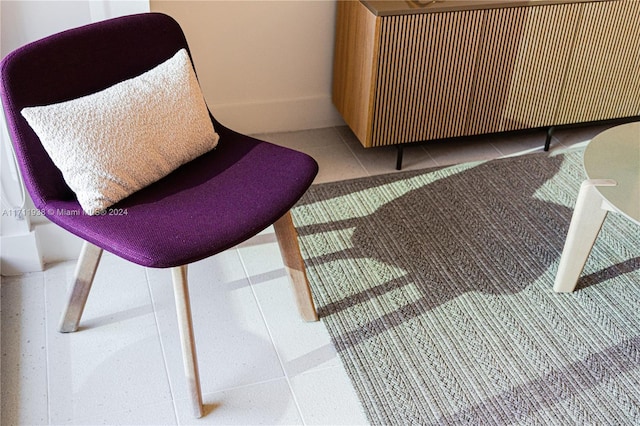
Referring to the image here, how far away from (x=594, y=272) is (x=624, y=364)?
35 centimetres

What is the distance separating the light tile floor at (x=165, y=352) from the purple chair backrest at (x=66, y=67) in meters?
0.40

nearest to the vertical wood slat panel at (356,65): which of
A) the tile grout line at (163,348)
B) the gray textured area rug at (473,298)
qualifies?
the gray textured area rug at (473,298)

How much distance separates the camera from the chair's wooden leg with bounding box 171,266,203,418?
5.13 ft

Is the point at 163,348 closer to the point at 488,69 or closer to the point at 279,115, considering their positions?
the point at 279,115

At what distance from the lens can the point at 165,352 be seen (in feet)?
5.98

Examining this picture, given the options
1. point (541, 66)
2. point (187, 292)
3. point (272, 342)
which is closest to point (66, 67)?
point (187, 292)

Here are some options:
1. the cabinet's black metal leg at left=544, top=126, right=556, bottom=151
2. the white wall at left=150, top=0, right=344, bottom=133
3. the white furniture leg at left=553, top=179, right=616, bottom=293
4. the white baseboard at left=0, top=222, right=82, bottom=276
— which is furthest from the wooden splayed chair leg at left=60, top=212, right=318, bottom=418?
the cabinet's black metal leg at left=544, top=126, right=556, bottom=151

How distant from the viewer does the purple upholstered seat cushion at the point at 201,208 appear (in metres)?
1.50

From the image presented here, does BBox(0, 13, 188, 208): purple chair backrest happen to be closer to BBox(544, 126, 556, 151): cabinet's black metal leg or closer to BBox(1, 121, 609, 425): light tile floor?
BBox(1, 121, 609, 425): light tile floor

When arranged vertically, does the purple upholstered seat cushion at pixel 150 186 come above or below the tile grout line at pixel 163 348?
above

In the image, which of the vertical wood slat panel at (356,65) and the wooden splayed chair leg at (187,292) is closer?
the wooden splayed chair leg at (187,292)

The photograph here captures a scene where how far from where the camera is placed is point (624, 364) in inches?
71.7

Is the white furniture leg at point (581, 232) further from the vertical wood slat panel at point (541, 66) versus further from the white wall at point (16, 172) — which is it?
the white wall at point (16, 172)

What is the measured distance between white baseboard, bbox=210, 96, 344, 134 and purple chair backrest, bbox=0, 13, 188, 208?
881mm
